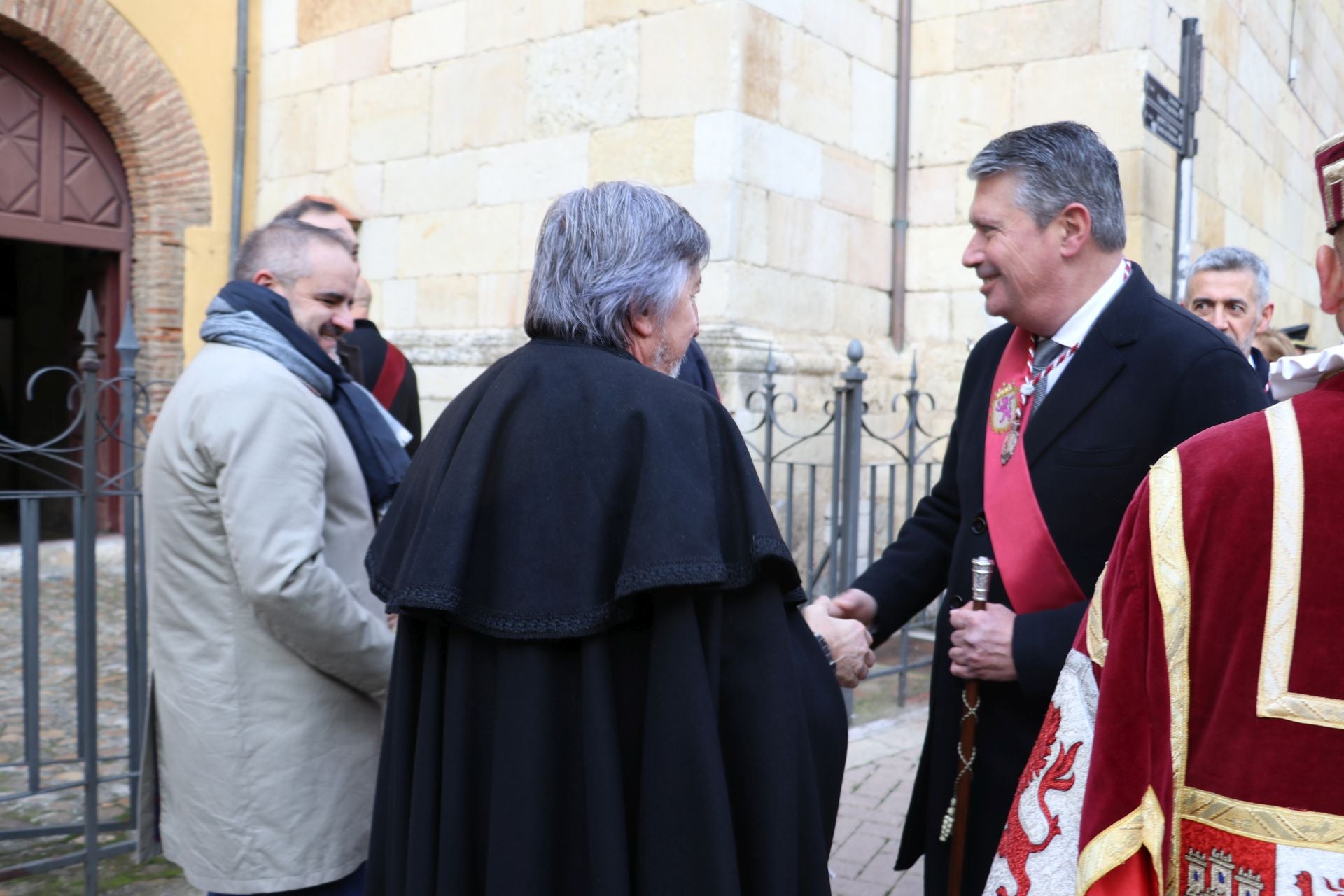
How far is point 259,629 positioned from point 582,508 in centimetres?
113

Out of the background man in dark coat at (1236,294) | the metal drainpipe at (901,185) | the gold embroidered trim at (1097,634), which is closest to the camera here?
the gold embroidered trim at (1097,634)

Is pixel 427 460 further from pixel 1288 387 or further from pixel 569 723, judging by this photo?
pixel 1288 387

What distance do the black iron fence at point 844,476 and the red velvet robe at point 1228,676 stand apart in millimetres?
3546

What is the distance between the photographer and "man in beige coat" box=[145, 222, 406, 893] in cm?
236

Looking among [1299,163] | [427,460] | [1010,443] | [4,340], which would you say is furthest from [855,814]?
[4,340]

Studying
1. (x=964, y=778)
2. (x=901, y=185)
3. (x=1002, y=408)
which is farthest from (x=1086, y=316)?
(x=901, y=185)

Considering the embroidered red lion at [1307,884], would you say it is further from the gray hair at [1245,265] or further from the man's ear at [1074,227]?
the gray hair at [1245,265]

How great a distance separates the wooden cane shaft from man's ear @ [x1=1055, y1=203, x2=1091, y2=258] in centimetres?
75

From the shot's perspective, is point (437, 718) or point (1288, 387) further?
point (437, 718)

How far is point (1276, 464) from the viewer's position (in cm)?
129

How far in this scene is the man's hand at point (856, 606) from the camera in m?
2.61

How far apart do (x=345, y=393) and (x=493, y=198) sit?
5122 mm

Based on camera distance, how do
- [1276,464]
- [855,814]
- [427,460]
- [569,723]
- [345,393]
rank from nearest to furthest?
1. [1276,464]
2. [569,723]
3. [427,460]
4. [345,393]
5. [855,814]

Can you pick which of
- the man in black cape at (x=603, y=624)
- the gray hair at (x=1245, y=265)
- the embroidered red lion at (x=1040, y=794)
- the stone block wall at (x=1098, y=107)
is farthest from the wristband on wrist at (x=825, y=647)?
the stone block wall at (x=1098, y=107)
